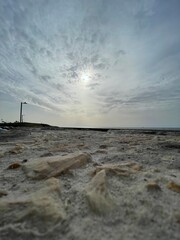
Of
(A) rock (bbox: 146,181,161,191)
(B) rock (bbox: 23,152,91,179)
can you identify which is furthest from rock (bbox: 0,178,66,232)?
(A) rock (bbox: 146,181,161,191)

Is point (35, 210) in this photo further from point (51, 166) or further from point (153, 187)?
point (153, 187)

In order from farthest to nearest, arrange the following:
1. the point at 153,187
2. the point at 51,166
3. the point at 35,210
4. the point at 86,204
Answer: the point at 51,166 → the point at 153,187 → the point at 86,204 → the point at 35,210

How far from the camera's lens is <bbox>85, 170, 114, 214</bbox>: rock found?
148 cm

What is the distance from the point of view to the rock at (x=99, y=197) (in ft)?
4.84

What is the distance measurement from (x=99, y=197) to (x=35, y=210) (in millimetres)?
557

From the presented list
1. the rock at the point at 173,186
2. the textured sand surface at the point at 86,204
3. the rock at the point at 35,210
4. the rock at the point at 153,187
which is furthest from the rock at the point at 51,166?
the rock at the point at 173,186

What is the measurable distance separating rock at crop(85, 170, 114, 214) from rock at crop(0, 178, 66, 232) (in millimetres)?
268

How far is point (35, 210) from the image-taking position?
1421 mm

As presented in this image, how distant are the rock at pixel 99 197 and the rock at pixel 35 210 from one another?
27 cm

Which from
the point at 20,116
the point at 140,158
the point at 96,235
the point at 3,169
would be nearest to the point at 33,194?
the point at 96,235

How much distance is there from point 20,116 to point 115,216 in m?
40.9

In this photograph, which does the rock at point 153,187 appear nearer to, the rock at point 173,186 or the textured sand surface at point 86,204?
the textured sand surface at point 86,204

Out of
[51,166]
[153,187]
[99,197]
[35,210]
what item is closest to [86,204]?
[99,197]

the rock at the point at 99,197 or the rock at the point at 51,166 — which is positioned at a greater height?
the rock at the point at 51,166
